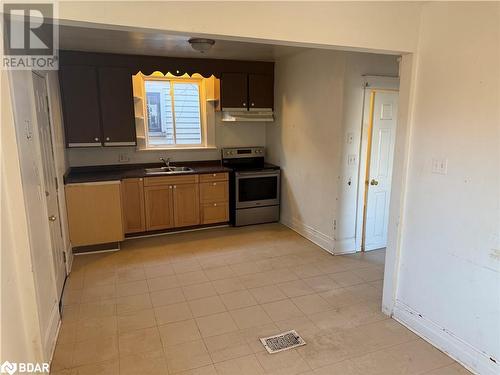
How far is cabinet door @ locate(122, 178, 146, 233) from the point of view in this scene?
4.38 meters

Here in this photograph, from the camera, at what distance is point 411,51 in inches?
94.9

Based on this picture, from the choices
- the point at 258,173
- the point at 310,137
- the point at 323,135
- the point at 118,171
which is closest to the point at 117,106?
the point at 118,171

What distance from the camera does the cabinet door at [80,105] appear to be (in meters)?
4.10

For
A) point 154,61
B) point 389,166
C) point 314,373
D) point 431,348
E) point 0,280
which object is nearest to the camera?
point 0,280

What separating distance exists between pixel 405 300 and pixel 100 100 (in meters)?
4.08

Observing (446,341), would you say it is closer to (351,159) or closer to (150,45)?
(351,159)

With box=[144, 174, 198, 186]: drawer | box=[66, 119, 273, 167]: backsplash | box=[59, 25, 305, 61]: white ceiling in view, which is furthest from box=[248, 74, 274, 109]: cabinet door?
box=[144, 174, 198, 186]: drawer

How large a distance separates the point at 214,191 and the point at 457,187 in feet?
10.7

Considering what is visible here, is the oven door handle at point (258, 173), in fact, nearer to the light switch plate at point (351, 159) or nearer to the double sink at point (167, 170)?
the double sink at point (167, 170)

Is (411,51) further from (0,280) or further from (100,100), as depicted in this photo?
(100,100)

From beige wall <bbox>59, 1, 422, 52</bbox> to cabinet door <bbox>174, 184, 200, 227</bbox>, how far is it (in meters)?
2.95

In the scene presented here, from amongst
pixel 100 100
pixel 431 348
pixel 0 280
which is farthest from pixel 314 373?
pixel 100 100

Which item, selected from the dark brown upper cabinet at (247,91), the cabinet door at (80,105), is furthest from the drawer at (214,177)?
the cabinet door at (80,105)

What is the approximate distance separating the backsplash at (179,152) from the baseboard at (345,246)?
2.28 meters
